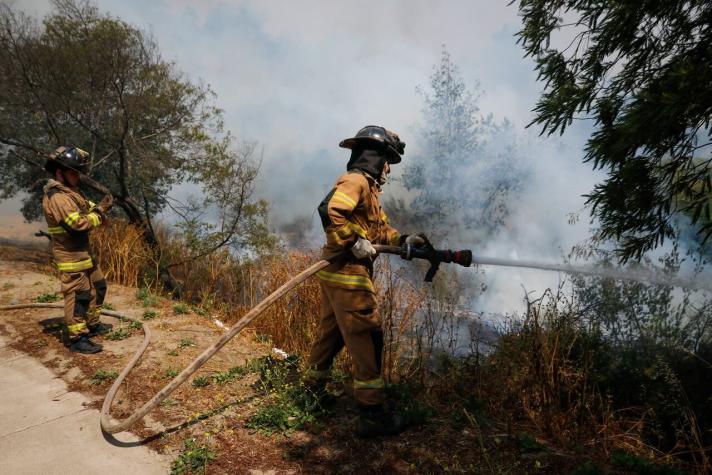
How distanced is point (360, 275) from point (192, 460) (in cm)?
155

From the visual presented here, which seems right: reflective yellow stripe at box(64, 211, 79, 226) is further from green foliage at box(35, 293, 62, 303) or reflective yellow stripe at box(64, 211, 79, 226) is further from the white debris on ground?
green foliage at box(35, 293, 62, 303)

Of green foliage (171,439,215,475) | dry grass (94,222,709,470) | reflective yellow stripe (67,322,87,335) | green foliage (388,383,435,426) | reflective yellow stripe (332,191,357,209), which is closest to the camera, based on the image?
green foliage (171,439,215,475)

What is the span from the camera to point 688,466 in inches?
118

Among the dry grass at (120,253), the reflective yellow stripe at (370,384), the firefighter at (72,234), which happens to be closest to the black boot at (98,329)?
the firefighter at (72,234)

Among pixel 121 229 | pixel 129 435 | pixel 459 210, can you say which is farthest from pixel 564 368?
pixel 459 210

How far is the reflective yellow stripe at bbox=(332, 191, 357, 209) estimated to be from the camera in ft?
8.73

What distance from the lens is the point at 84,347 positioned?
4133 millimetres

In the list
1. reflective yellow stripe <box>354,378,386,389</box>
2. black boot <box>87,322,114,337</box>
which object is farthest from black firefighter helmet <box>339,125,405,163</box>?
black boot <box>87,322,114,337</box>

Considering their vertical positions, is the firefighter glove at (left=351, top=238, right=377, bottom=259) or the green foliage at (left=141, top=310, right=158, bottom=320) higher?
the firefighter glove at (left=351, top=238, right=377, bottom=259)

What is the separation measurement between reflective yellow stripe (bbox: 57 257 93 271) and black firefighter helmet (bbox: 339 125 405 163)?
318 centimetres

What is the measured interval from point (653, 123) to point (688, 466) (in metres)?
2.50

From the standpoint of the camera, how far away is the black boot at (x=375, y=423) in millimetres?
2703

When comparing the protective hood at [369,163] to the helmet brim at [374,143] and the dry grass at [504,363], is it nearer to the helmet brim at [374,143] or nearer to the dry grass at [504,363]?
the helmet brim at [374,143]

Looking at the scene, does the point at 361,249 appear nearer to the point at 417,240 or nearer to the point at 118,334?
the point at 417,240
